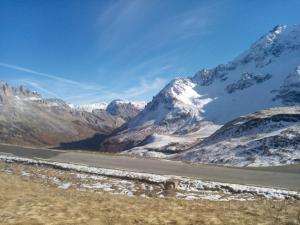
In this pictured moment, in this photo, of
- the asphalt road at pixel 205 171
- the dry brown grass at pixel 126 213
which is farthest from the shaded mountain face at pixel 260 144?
the dry brown grass at pixel 126 213

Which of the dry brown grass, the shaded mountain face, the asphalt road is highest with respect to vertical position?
the shaded mountain face

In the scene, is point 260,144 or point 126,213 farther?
point 260,144

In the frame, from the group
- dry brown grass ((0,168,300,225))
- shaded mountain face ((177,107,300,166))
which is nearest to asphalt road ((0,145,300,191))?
dry brown grass ((0,168,300,225))

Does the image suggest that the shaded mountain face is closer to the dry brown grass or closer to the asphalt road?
the asphalt road

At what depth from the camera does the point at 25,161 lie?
1437 inches

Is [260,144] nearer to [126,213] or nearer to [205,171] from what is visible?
[205,171]

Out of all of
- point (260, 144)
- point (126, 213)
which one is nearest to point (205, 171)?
point (126, 213)

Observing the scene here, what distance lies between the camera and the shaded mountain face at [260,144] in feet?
275

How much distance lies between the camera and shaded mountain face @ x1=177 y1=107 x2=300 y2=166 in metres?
83.8

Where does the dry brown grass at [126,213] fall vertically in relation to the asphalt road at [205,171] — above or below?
below

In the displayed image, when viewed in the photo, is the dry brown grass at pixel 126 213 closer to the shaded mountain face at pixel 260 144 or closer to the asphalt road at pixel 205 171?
the asphalt road at pixel 205 171

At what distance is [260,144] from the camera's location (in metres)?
94.7

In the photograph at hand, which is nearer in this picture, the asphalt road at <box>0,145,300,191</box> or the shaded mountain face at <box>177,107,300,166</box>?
the asphalt road at <box>0,145,300,191</box>

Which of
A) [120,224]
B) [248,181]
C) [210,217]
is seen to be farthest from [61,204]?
[248,181]
